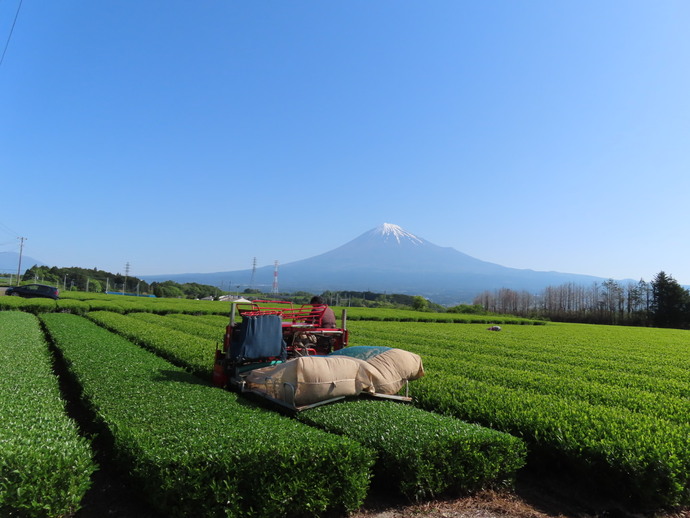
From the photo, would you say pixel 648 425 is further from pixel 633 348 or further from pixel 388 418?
pixel 633 348

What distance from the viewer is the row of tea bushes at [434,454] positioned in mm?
4345

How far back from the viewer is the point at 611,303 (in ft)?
223

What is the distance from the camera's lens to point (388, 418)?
5406 millimetres

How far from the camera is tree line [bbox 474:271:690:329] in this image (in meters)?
55.3

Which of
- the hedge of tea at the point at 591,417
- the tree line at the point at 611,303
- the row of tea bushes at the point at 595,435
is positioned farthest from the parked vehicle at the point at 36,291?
the tree line at the point at 611,303

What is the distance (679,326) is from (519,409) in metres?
61.7

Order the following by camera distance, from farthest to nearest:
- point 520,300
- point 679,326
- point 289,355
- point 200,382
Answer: point 520,300 < point 679,326 < point 289,355 < point 200,382

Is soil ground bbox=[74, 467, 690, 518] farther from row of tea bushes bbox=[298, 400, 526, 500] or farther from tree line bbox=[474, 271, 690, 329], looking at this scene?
tree line bbox=[474, 271, 690, 329]

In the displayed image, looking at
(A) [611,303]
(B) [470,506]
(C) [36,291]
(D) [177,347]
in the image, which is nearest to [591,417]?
(B) [470,506]

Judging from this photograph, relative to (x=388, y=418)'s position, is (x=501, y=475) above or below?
below

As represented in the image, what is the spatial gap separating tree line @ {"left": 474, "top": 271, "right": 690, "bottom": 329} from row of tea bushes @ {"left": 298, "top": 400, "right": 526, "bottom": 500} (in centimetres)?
6321

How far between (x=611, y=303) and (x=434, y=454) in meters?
75.6

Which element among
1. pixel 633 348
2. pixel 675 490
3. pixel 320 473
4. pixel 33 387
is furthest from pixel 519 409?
pixel 633 348

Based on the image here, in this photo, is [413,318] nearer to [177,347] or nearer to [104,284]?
[177,347]
